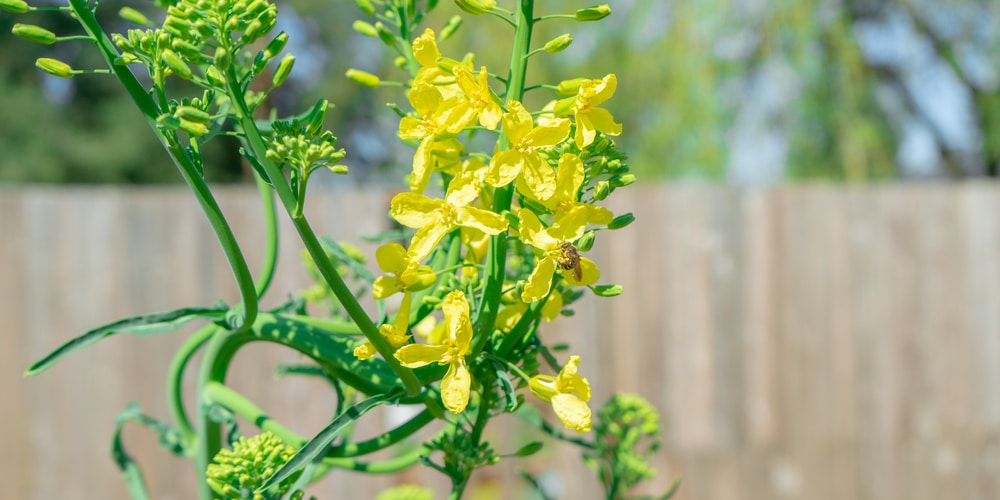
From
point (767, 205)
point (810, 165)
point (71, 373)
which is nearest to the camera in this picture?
point (71, 373)

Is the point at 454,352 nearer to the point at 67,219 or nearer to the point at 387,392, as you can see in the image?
the point at 387,392

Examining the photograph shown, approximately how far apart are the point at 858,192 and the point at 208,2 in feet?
7.99

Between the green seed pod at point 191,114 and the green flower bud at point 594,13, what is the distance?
137 mm

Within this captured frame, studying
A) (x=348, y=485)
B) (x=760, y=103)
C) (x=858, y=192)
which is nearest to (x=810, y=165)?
A: (x=760, y=103)

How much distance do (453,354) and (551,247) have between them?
0.05 meters

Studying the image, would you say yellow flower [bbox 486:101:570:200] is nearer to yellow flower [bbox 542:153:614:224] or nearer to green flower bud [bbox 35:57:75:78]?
yellow flower [bbox 542:153:614:224]

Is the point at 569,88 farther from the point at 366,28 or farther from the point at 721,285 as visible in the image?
the point at 721,285

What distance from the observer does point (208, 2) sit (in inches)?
9.7

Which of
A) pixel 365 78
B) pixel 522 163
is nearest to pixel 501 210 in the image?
pixel 522 163

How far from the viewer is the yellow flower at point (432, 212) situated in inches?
10.6

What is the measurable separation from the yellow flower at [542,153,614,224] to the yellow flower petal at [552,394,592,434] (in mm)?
59

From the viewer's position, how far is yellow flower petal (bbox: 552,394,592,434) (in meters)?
0.26

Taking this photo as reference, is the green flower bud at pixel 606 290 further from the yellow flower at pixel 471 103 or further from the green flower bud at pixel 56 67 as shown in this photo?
the green flower bud at pixel 56 67

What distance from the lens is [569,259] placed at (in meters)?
0.27
